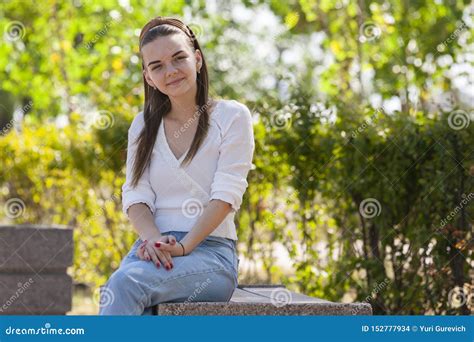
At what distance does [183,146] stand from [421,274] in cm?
243

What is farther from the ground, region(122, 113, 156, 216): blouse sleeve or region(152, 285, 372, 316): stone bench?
region(122, 113, 156, 216): blouse sleeve

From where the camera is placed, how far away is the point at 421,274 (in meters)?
5.61

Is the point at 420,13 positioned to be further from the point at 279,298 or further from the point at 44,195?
the point at 279,298

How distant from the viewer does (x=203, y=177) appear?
3682 mm

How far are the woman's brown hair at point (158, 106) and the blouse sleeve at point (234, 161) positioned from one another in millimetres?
111

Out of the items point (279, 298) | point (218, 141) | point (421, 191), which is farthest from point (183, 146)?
point (421, 191)

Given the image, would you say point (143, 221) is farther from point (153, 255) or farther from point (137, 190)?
point (153, 255)

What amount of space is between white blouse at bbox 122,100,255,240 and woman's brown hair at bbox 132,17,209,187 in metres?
0.03

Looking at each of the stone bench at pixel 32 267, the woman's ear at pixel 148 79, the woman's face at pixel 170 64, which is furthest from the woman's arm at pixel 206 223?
the stone bench at pixel 32 267

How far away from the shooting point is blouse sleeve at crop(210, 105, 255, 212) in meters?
3.57

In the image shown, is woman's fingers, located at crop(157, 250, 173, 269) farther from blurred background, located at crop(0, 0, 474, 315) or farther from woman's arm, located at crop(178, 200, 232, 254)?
blurred background, located at crop(0, 0, 474, 315)

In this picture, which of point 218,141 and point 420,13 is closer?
point 218,141

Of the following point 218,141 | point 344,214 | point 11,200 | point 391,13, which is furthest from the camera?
point 391,13

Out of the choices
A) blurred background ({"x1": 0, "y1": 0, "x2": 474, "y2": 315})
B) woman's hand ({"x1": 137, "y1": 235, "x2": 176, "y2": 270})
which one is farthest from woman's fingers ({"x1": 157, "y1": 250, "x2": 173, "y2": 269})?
blurred background ({"x1": 0, "y1": 0, "x2": 474, "y2": 315})
